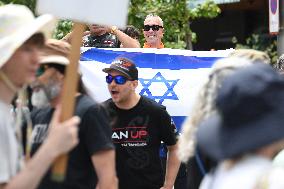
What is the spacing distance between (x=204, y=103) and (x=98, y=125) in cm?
65

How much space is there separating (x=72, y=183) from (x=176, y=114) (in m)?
3.46

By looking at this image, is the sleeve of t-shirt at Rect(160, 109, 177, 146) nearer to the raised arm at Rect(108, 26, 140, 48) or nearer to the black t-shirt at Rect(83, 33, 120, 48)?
the raised arm at Rect(108, 26, 140, 48)

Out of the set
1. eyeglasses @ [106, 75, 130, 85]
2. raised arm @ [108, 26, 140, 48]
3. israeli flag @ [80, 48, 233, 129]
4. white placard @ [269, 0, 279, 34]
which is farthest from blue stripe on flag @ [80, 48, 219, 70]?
white placard @ [269, 0, 279, 34]

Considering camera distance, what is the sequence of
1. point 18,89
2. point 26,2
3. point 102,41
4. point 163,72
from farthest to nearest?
point 26,2, point 102,41, point 163,72, point 18,89

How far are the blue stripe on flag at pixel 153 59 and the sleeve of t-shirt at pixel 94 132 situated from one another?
3.45 m

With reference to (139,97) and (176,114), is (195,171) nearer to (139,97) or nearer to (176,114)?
(139,97)

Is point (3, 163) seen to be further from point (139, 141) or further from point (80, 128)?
point (139, 141)

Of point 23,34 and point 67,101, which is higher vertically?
point 23,34

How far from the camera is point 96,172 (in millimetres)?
3645

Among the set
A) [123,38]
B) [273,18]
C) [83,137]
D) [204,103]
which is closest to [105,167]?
[83,137]

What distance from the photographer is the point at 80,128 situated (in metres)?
3.56

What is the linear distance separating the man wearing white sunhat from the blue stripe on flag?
402cm

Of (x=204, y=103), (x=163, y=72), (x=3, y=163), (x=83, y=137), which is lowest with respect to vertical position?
(x=163, y=72)

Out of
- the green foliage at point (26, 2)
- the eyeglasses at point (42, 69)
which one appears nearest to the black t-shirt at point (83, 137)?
the eyeglasses at point (42, 69)
